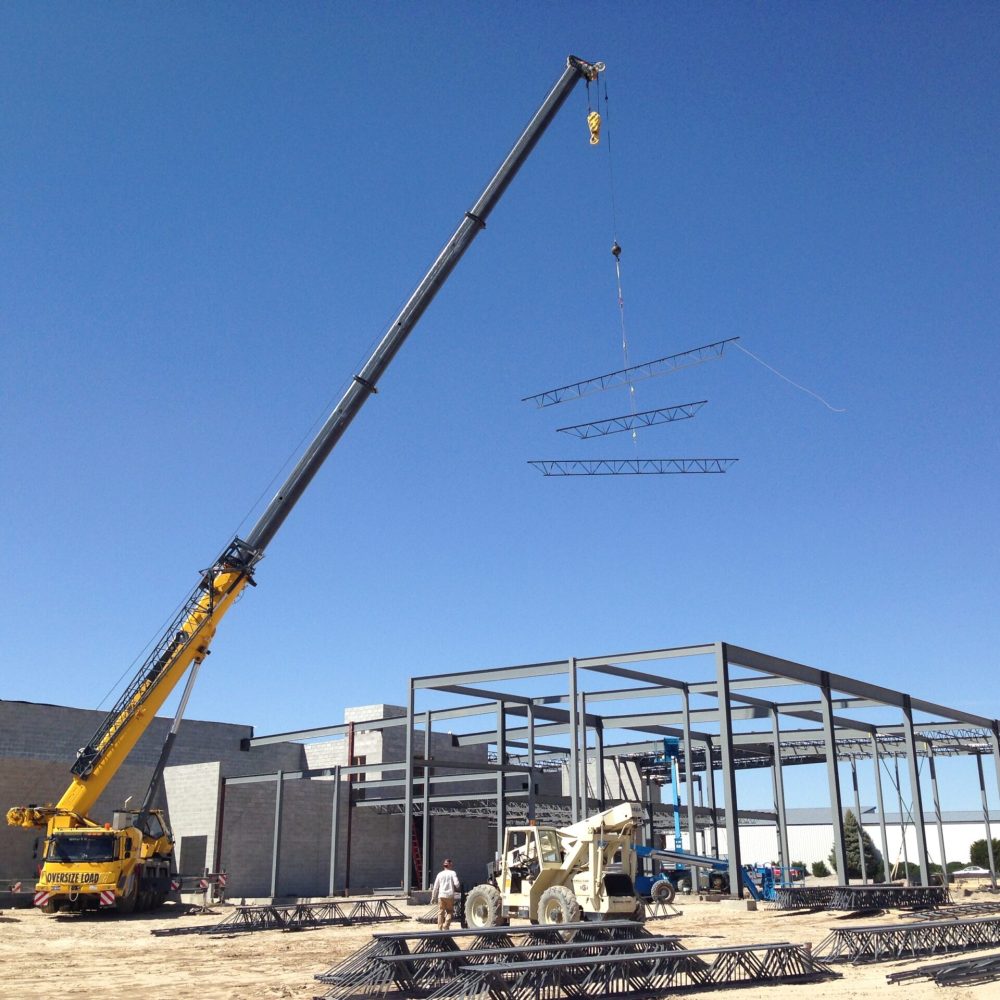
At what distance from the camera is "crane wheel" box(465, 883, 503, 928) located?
1998 cm

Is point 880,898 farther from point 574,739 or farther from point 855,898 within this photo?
point 574,739

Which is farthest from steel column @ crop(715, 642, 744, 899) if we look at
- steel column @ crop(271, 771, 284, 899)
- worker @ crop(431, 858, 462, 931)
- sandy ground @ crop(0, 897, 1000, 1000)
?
steel column @ crop(271, 771, 284, 899)

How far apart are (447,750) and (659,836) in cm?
1163

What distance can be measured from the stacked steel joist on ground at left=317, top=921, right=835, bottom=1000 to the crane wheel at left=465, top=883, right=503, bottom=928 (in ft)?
18.5

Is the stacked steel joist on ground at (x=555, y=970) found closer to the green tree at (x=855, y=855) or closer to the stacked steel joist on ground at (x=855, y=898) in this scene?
the stacked steel joist on ground at (x=855, y=898)

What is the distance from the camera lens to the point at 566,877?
1997 cm

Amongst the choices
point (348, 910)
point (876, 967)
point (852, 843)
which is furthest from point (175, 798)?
point (852, 843)

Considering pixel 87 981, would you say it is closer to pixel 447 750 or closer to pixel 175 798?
pixel 175 798

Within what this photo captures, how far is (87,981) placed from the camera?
14062 mm

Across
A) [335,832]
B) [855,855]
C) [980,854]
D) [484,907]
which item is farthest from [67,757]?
[980,854]

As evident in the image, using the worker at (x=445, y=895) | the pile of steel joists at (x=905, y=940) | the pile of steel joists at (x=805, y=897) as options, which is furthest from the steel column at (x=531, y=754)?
the pile of steel joists at (x=905, y=940)

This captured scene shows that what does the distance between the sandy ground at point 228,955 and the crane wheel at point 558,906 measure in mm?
2101

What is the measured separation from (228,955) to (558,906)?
19.4 feet

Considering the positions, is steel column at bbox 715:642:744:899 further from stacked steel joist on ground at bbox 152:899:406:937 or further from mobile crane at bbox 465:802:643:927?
stacked steel joist on ground at bbox 152:899:406:937
